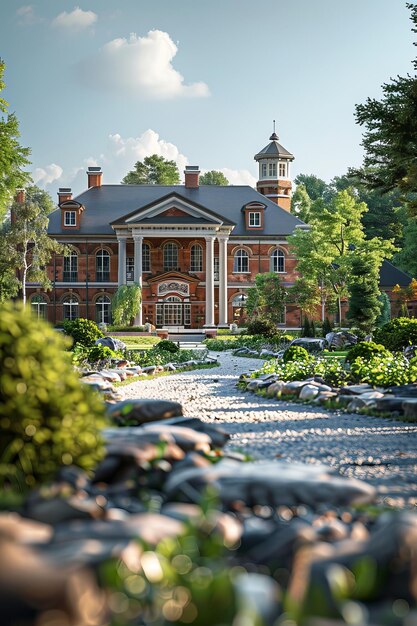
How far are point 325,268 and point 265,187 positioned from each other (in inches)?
756

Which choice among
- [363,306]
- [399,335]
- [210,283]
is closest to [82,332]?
[399,335]

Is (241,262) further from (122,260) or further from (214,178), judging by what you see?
(214,178)

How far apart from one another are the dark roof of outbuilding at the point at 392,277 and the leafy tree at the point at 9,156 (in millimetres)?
30616

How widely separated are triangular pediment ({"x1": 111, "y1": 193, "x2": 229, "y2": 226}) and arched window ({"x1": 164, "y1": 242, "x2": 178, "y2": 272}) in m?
2.98

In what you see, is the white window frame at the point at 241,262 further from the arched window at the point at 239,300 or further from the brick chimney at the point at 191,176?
the brick chimney at the point at 191,176

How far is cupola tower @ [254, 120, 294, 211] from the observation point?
6100 centimetres

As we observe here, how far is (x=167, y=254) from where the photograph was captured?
5297cm

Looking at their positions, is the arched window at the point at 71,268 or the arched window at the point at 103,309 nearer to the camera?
the arched window at the point at 103,309

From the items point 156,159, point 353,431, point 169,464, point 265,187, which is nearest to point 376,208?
point 265,187

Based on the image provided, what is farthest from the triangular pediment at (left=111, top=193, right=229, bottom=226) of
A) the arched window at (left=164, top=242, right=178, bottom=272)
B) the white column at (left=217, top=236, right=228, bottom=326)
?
the arched window at (left=164, top=242, right=178, bottom=272)

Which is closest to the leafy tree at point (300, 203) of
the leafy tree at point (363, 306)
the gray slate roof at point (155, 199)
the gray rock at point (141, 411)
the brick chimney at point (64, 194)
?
the gray slate roof at point (155, 199)

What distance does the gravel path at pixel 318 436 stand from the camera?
650 cm

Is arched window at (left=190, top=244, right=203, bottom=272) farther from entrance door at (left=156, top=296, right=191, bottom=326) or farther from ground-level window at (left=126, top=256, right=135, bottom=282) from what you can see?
ground-level window at (left=126, top=256, right=135, bottom=282)

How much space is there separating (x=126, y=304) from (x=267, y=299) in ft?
31.0
